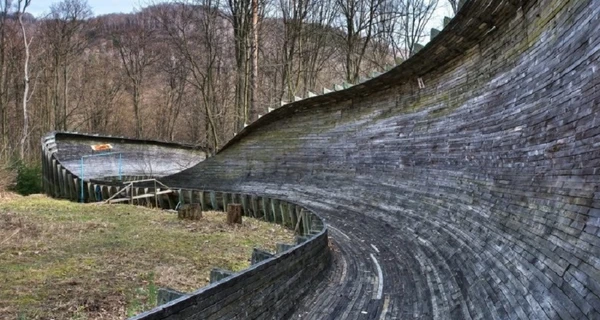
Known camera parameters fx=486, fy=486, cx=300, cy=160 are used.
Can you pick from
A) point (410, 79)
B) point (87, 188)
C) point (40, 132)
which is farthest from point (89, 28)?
point (410, 79)

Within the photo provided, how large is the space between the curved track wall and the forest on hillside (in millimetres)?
13178

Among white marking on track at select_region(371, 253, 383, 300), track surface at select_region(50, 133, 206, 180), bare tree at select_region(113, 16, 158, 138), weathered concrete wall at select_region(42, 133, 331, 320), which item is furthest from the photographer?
bare tree at select_region(113, 16, 158, 138)

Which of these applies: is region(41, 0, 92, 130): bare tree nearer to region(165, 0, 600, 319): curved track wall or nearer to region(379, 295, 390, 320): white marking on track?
region(165, 0, 600, 319): curved track wall

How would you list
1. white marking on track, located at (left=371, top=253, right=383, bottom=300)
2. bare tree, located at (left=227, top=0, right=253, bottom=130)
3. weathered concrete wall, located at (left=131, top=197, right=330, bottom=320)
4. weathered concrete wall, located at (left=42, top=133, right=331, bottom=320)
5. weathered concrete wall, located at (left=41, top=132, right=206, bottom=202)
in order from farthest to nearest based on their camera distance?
bare tree, located at (left=227, top=0, right=253, bottom=130) → weathered concrete wall, located at (left=41, top=132, right=206, bottom=202) → white marking on track, located at (left=371, top=253, right=383, bottom=300) → weathered concrete wall, located at (left=42, top=133, right=331, bottom=320) → weathered concrete wall, located at (left=131, top=197, right=330, bottom=320)

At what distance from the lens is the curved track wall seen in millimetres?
5285

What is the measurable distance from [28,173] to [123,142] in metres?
7.09

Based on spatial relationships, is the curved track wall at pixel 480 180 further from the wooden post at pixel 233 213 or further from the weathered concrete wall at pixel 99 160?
the weathered concrete wall at pixel 99 160

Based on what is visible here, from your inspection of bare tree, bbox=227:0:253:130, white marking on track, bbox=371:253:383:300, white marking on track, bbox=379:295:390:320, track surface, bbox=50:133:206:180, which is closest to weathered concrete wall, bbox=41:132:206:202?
track surface, bbox=50:133:206:180

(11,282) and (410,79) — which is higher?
(410,79)

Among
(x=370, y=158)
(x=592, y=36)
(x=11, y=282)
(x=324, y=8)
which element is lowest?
(x=11, y=282)

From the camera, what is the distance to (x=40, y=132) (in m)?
35.5

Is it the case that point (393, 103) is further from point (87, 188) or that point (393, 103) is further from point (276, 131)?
point (87, 188)

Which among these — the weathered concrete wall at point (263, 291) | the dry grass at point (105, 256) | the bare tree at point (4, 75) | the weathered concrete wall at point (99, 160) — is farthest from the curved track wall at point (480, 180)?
the bare tree at point (4, 75)

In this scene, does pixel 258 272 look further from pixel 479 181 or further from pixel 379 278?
pixel 479 181
